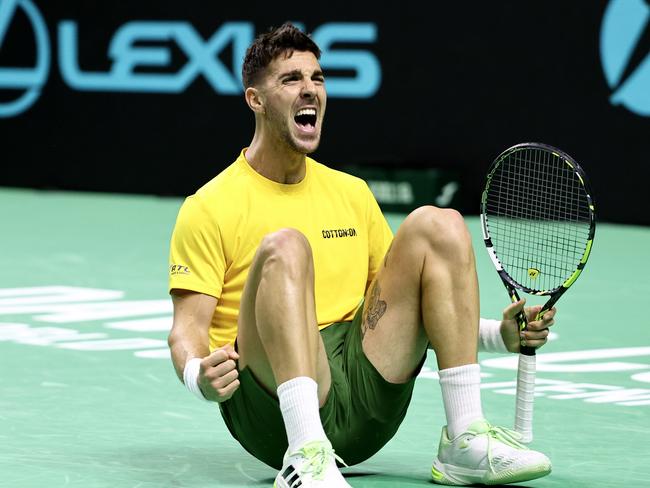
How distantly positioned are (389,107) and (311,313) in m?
9.37

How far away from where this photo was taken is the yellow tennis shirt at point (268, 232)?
4555 mm

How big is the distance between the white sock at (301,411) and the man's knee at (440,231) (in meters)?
0.55

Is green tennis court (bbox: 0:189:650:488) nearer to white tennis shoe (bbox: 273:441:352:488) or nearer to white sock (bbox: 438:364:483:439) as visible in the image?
white sock (bbox: 438:364:483:439)

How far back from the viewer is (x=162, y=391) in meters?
6.16

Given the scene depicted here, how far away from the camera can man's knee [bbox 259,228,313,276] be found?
13.8 feet

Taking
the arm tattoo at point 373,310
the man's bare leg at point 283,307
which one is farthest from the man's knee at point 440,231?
the man's bare leg at point 283,307

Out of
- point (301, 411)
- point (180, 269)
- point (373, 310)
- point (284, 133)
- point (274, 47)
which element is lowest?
point (301, 411)

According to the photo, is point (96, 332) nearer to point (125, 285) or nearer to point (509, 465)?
point (125, 285)

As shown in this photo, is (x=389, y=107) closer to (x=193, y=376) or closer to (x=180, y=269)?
(x=180, y=269)

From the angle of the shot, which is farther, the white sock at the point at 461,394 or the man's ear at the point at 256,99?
the man's ear at the point at 256,99

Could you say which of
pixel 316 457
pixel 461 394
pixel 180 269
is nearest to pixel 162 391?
pixel 180 269

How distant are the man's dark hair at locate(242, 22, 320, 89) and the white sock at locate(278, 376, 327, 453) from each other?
3.45 feet

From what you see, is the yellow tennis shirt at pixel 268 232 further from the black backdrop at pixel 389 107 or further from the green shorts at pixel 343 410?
the black backdrop at pixel 389 107

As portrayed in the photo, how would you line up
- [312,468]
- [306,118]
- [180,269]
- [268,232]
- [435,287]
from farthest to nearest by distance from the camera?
[306,118] < [268,232] < [180,269] < [435,287] < [312,468]
